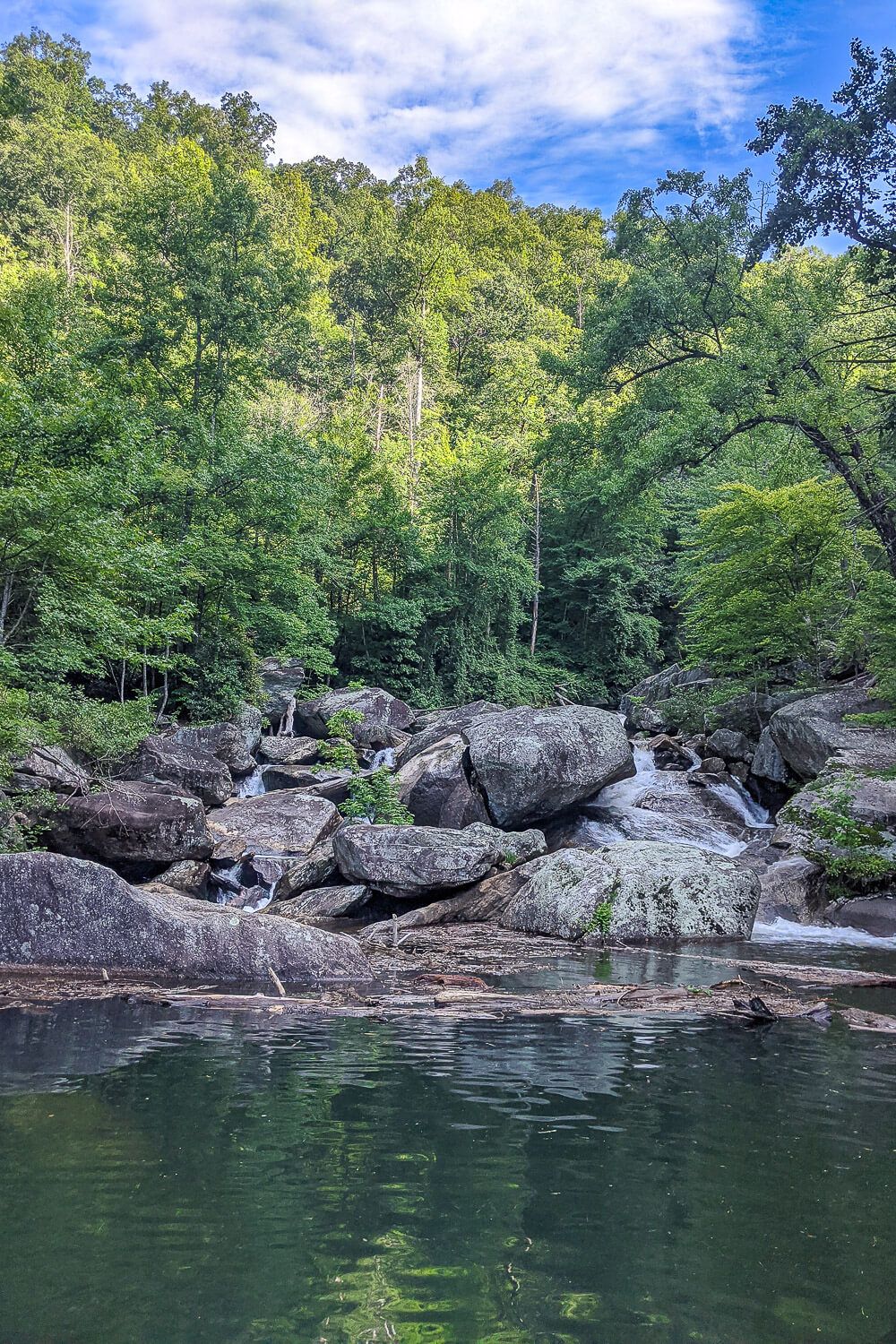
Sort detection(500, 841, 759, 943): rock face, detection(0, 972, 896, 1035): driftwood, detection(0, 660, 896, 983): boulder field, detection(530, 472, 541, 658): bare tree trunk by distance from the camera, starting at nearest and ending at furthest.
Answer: detection(0, 972, 896, 1035): driftwood, detection(0, 660, 896, 983): boulder field, detection(500, 841, 759, 943): rock face, detection(530, 472, 541, 658): bare tree trunk

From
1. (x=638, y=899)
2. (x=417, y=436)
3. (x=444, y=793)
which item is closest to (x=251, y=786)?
(x=444, y=793)

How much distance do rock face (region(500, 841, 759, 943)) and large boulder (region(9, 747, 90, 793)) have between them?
744cm

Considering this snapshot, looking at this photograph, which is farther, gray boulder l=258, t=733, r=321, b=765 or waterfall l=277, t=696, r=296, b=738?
waterfall l=277, t=696, r=296, b=738

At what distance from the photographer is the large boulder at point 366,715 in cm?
2442

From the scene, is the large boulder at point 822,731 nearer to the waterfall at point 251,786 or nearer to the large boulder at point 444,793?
the large boulder at point 444,793

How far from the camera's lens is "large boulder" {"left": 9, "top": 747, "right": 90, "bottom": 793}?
44.1ft

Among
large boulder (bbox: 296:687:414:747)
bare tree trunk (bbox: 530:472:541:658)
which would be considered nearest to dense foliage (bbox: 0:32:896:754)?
bare tree trunk (bbox: 530:472:541:658)

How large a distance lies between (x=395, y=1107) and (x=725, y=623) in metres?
18.8

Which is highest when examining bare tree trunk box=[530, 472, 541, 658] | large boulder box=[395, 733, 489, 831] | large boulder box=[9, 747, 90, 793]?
bare tree trunk box=[530, 472, 541, 658]

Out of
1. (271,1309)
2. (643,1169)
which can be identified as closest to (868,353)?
(643,1169)

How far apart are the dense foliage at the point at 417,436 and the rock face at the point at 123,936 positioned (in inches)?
149

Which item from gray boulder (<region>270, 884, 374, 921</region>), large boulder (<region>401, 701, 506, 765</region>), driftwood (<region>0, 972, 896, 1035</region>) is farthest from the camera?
large boulder (<region>401, 701, 506, 765</region>)

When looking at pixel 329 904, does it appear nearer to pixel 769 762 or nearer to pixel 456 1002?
pixel 456 1002

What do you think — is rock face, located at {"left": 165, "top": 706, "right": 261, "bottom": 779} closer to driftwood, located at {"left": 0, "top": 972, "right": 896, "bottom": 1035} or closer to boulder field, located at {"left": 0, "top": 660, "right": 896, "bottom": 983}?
boulder field, located at {"left": 0, "top": 660, "right": 896, "bottom": 983}
